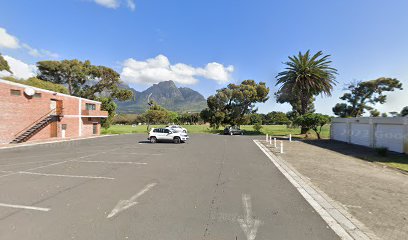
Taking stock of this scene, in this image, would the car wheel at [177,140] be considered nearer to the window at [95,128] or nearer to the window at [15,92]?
the window at [15,92]

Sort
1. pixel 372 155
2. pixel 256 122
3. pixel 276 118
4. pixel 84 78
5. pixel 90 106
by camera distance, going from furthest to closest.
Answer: pixel 276 118
pixel 256 122
pixel 84 78
pixel 90 106
pixel 372 155

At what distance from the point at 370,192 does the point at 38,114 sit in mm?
32815

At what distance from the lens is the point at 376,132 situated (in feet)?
72.0

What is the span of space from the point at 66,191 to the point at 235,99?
48.0 m

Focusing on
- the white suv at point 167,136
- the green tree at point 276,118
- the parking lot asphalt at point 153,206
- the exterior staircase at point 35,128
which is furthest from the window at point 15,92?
the green tree at point 276,118

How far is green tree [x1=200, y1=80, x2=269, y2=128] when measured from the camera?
52750 millimetres

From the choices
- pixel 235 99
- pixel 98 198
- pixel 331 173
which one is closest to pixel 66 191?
pixel 98 198

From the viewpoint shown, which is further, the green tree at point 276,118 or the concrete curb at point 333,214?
the green tree at point 276,118

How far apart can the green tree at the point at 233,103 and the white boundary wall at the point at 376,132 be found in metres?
24.3

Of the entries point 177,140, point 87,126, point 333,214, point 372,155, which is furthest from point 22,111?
point 372,155

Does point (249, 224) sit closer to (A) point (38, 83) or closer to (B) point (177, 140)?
(B) point (177, 140)

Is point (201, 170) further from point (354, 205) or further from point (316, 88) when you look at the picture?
point (316, 88)

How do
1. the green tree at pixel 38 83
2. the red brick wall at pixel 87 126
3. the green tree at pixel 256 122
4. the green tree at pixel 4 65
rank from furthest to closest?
the green tree at pixel 256 122
the green tree at pixel 4 65
the green tree at pixel 38 83
the red brick wall at pixel 87 126

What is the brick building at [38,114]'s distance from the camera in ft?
79.2
